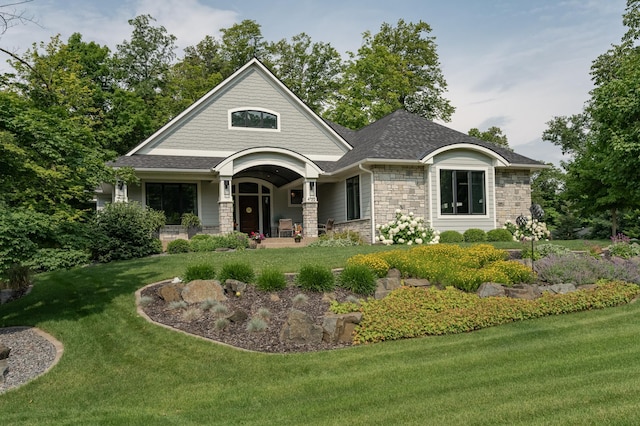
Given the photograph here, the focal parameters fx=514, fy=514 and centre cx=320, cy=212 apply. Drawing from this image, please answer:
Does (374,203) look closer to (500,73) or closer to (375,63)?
(500,73)

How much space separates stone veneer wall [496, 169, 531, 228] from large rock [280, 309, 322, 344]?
13431 millimetres

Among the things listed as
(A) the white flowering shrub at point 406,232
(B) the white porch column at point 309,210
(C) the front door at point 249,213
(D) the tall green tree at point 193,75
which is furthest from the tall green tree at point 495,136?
(A) the white flowering shrub at point 406,232

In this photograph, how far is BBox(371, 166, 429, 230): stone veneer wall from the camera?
17.4 meters

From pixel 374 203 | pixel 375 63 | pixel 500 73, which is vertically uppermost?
pixel 375 63

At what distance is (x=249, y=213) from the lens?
845 inches

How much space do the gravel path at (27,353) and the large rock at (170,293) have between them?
1.90 m

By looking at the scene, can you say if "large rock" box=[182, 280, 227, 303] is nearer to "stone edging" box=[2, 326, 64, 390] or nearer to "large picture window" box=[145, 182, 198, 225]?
"stone edging" box=[2, 326, 64, 390]

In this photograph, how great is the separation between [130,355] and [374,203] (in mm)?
11605

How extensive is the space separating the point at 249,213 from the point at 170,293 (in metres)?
12.6

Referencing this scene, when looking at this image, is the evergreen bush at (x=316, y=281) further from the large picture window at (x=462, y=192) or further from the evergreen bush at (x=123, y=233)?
the large picture window at (x=462, y=192)

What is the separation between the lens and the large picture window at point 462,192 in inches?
712

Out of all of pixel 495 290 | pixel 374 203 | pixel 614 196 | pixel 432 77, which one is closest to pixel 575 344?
pixel 495 290

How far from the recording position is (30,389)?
231 inches

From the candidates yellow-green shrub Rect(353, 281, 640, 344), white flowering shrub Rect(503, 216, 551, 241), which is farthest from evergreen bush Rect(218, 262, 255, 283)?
white flowering shrub Rect(503, 216, 551, 241)
